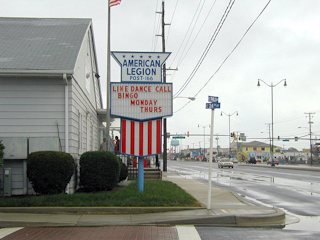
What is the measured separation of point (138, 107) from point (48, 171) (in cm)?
343

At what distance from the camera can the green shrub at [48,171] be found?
1078 centimetres

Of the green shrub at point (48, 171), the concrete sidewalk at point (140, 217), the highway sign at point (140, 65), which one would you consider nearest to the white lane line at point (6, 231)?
the concrete sidewalk at point (140, 217)

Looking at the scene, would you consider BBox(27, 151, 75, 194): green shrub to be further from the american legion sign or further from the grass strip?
the american legion sign

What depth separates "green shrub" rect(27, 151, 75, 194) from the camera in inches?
424

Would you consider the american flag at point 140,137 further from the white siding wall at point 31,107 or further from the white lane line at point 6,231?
the white lane line at point 6,231

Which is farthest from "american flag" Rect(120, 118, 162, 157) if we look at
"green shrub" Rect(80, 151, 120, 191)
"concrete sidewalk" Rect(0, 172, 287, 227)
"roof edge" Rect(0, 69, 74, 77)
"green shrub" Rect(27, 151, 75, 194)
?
"concrete sidewalk" Rect(0, 172, 287, 227)

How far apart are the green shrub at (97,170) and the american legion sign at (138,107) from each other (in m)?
0.68

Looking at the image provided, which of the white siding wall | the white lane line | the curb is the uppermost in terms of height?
the white siding wall

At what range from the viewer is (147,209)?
32.7 feet

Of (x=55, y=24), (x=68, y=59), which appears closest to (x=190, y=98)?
(x=55, y=24)

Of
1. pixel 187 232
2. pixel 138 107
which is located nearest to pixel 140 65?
pixel 138 107

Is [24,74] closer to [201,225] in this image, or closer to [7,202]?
[7,202]

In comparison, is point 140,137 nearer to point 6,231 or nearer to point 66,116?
point 66,116

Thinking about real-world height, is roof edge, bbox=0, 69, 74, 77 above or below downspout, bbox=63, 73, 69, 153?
above
